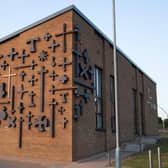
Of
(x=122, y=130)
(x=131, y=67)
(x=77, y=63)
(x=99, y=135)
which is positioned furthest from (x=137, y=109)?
(x=77, y=63)

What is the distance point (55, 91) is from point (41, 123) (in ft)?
6.92

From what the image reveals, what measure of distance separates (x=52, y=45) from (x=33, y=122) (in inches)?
193

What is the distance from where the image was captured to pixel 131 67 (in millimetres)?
31047

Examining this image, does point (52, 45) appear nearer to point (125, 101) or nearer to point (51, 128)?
point (51, 128)

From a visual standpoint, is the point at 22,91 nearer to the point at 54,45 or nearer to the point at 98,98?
the point at 54,45

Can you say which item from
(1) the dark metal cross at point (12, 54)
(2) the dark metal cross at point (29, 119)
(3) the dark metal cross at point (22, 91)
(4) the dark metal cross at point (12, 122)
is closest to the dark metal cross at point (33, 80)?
(3) the dark metal cross at point (22, 91)

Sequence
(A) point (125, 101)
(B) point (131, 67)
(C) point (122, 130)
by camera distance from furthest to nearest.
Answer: (B) point (131, 67) < (A) point (125, 101) < (C) point (122, 130)

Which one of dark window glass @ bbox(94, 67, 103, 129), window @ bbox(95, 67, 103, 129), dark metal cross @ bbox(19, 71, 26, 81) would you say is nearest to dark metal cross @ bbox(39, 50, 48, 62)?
dark metal cross @ bbox(19, 71, 26, 81)

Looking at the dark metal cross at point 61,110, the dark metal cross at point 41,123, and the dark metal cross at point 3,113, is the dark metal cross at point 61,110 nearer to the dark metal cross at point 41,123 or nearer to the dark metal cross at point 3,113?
the dark metal cross at point 41,123

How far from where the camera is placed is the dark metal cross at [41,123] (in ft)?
55.4

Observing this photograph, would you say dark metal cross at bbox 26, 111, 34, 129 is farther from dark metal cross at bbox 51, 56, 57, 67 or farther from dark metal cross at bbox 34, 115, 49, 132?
dark metal cross at bbox 51, 56, 57, 67

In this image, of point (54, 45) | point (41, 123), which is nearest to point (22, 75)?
point (54, 45)

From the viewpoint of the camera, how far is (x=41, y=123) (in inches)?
668

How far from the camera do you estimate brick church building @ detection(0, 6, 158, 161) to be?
54.0 ft
